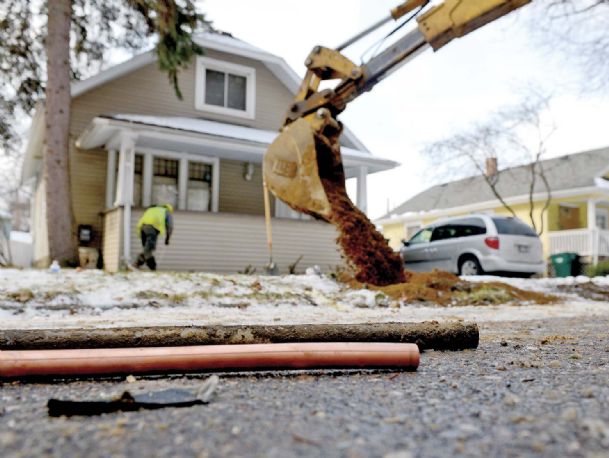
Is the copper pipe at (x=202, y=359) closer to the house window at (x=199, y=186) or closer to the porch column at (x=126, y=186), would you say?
the porch column at (x=126, y=186)

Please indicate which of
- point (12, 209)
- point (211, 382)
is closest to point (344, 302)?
point (211, 382)

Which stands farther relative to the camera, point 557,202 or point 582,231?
Answer: point 557,202

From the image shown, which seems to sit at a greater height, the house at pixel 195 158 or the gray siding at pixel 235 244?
the house at pixel 195 158

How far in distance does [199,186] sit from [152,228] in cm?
427

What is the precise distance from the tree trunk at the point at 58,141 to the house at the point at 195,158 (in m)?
0.85

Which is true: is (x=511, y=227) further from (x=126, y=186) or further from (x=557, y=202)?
(x=557, y=202)

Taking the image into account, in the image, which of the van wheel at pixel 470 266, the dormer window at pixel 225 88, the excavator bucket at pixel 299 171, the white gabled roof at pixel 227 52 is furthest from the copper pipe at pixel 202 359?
the dormer window at pixel 225 88

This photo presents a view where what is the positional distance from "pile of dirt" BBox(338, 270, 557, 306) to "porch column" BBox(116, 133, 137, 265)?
5.40 metres

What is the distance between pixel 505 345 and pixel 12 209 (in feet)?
181

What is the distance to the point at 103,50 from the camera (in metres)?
15.0

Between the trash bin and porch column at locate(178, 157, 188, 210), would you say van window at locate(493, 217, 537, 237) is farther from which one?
porch column at locate(178, 157, 188, 210)

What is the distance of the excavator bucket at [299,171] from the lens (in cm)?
786

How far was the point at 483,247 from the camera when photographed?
12.5 m

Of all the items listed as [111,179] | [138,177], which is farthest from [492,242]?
[111,179]
